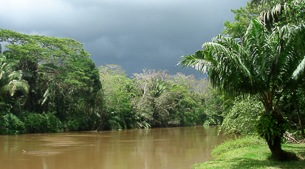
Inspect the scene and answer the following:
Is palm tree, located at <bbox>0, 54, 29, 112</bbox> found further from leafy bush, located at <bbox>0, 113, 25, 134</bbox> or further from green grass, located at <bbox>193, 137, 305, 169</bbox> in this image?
green grass, located at <bbox>193, 137, 305, 169</bbox>

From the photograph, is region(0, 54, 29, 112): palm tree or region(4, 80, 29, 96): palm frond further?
region(0, 54, 29, 112): palm tree

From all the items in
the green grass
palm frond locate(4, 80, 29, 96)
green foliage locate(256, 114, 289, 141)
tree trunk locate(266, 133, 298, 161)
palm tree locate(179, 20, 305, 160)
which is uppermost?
palm frond locate(4, 80, 29, 96)

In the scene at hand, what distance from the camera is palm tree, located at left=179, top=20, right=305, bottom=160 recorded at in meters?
10.4

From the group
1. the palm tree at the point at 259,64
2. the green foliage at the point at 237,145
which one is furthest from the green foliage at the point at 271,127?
the green foliage at the point at 237,145

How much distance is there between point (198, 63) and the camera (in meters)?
10.9

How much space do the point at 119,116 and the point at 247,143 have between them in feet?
104

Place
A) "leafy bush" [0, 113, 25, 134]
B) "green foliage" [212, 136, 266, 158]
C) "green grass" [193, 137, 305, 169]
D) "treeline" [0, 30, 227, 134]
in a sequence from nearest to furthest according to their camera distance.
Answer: "green grass" [193, 137, 305, 169]
"green foliage" [212, 136, 266, 158]
"leafy bush" [0, 113, 25, 134]
"treeline" [0, 30, 227, 134]

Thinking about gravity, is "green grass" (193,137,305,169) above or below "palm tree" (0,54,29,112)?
below

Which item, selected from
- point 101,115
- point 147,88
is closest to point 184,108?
point 147,88

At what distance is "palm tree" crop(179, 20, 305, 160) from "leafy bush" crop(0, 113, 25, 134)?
25721 mm

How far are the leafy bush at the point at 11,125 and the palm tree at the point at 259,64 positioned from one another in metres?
25.7

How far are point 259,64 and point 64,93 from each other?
31.9 metres

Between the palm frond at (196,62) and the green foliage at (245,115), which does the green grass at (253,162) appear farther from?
the palm frond at (196,62)

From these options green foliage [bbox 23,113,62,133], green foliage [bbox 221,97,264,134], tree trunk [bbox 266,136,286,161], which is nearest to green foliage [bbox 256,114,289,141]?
tree trunk [bbox 266,136,286,161]
